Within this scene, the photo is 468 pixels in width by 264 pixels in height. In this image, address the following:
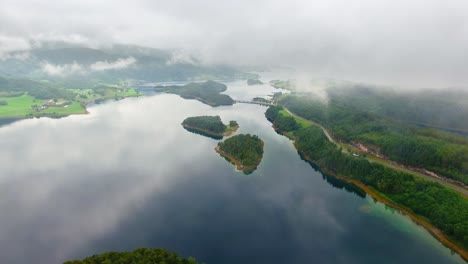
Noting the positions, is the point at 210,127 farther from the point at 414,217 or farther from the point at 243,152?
the point at 414,217

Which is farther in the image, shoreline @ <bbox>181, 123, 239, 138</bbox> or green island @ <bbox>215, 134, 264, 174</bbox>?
shoreline @ <bbox>181, 123, 239, 138</bbox>

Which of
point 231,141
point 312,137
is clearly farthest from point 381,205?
point 231,141

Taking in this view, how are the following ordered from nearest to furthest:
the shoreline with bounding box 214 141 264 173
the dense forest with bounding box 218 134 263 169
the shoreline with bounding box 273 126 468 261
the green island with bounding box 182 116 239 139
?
the shoreline with bounding box 273 126 468 261 → the shoreline with bounding box 214 141 264 173 → the dense forest with bounding box 218 134 263 169 → the green island with bounding box 182 116 239 139

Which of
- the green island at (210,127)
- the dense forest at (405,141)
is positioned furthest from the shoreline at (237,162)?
the dense forest at (405,141)

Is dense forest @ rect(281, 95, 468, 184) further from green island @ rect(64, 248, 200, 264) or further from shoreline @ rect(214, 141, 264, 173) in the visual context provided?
green island @ rect(64, 248, 200, 264)

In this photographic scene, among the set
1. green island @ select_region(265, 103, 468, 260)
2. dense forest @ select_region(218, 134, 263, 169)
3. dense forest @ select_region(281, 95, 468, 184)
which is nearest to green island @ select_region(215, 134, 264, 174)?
dense forest @ select_region(218, 134, 263, 169)

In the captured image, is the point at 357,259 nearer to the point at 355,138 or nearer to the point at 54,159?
the point at 355,138
